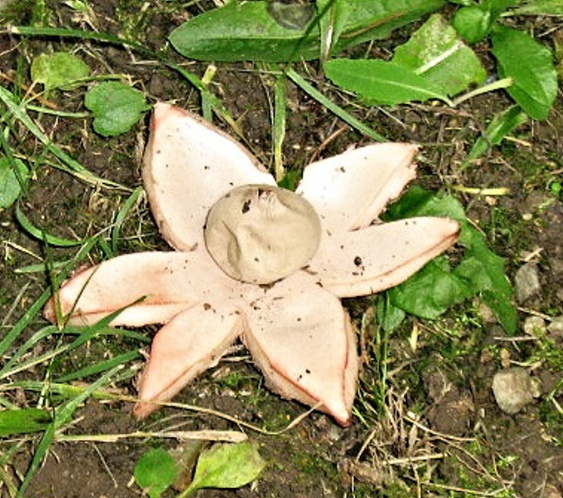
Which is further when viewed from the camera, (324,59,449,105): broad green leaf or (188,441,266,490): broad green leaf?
(324,59,449,105): broad green leaf

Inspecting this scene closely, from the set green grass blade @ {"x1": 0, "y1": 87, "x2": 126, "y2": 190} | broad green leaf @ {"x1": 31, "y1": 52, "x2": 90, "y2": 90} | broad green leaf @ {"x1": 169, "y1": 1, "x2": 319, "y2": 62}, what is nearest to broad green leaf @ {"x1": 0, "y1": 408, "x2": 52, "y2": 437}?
green grass blade @ {"x1": 0, "y1": 87, "x2": 126, "y2": 190}

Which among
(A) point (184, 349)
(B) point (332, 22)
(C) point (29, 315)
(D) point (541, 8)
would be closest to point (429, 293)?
(A) point (184, 349)

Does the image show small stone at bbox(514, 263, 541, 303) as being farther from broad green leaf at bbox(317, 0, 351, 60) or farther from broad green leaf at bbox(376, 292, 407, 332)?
broad green leaf at bbox(317, 0, 351, 60)

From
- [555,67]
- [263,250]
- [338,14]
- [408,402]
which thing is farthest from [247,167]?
[555,67]

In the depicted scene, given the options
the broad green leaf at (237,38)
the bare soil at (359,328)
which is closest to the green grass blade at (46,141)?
the bare soil at (359,328)

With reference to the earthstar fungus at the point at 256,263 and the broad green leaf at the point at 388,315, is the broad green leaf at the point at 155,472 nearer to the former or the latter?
the earthstar fungus at the point at 256,263
